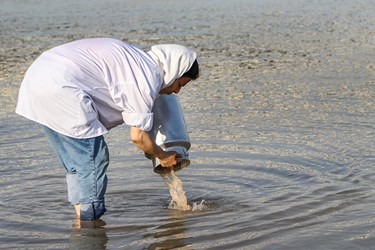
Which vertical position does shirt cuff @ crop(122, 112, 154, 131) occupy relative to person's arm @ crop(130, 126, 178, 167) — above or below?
above

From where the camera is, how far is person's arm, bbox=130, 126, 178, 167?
5000 millimetres

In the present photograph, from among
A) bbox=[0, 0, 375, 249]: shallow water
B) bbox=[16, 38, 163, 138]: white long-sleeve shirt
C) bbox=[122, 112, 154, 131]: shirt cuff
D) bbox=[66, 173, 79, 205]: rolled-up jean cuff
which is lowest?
bbox=[0, 0, 375, 249]: shallow water

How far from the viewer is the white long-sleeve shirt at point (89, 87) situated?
193 inches

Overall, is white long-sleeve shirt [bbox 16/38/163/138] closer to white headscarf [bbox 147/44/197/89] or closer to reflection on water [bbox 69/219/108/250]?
white headscarf [bbox 147/44/197/89]

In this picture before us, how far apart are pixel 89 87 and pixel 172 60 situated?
508 millimetres

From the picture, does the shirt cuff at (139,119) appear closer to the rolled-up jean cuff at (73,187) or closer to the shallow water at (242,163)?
the rolled-up jean cuff at (73,187)

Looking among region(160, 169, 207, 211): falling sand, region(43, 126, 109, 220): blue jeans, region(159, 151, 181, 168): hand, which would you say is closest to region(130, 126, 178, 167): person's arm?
region(159, 151, 181, 168): hand

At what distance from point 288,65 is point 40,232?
701cm

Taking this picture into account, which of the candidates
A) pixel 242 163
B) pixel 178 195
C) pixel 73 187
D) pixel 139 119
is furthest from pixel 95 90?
pixel 242 163

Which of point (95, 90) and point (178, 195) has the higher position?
point (95, 90)

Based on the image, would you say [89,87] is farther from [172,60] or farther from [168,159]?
[168,159]

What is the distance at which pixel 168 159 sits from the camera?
18.1 feet

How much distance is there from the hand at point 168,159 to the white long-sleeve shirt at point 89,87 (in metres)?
0.52

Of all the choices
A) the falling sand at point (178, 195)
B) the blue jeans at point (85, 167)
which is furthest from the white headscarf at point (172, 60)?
the falling sand at point (178, 195)
